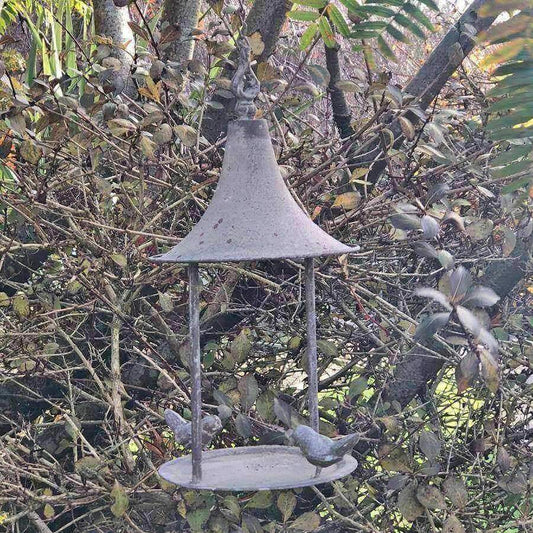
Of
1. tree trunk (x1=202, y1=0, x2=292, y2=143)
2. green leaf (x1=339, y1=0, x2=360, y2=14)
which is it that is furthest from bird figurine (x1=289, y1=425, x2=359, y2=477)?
tree trunk (x1=202, y1=0, x2=292, y2=143)

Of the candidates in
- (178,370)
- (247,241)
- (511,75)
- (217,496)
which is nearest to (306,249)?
(247,241)

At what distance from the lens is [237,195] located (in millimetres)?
1648

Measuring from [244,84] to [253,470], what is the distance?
742mm

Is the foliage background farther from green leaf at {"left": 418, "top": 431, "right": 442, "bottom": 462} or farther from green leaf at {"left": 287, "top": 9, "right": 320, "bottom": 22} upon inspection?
green leaf at {"left": 287, "top": 9, "right": 320, "bottom": 22}

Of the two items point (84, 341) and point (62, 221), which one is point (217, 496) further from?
point (62, 221)

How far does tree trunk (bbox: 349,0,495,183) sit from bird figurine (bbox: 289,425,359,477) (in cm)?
104

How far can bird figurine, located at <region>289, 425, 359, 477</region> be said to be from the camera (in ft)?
4.96

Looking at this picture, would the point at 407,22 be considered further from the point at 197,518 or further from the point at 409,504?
the point at 197,518

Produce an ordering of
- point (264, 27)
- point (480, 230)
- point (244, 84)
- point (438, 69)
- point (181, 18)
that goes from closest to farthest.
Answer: point (244, 84)
point (480, 230)
point (438, 69)
point (264, 27)
point (181, 18)

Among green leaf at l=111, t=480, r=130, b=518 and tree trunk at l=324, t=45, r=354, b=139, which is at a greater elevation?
tree trunk at l=324, t=45, r=354, b=139

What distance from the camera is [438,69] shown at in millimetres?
2666

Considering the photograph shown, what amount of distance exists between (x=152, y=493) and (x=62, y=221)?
98cm

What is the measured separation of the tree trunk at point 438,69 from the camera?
243 cm

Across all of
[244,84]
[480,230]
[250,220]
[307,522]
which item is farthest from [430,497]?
[244,84]
